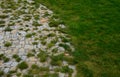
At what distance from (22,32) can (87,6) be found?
402 cm

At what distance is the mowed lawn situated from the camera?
7.08m

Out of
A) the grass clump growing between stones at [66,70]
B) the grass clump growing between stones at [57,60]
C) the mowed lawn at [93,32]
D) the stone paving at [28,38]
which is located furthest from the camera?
the stone paving at [28,38]

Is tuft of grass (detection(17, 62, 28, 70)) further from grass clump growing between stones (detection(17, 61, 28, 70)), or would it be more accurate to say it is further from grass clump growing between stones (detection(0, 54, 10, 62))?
grass clump growing between stones (detection(0, 54, 10, 62))

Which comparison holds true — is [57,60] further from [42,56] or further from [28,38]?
[28,38]

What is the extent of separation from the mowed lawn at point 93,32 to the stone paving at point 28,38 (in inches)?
16.3

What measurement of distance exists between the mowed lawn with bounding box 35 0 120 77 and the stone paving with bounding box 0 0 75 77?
0.41 meters

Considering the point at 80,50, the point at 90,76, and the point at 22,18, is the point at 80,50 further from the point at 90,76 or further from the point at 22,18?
the point at 22,18

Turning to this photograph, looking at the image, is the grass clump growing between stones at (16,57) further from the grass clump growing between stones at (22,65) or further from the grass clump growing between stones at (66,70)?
the grass clump growing between stones at (66,70)

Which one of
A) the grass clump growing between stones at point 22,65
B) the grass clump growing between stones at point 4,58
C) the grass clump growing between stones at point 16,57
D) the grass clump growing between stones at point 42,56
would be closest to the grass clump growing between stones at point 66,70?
the grass clump growing between stones at point 42,56

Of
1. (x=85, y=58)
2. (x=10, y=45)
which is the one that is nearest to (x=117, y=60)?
(x=85, y=58)

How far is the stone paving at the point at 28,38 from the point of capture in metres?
7.45

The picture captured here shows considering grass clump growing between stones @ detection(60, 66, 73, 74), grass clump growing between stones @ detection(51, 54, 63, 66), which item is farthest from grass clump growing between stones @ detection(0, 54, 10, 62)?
grass clump growing between stones @ detection(60, 66, 73, 74)

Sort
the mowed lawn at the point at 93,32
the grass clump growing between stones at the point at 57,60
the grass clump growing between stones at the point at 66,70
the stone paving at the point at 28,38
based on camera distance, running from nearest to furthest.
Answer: the grass clump growing between stones at the point at 66,70 → the mowed lawn at the point at 93,32 → the grass clump growing between stones at the point at 57,60 → the stone paving at the point at 28,38

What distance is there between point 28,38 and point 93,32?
2819 millimetres
